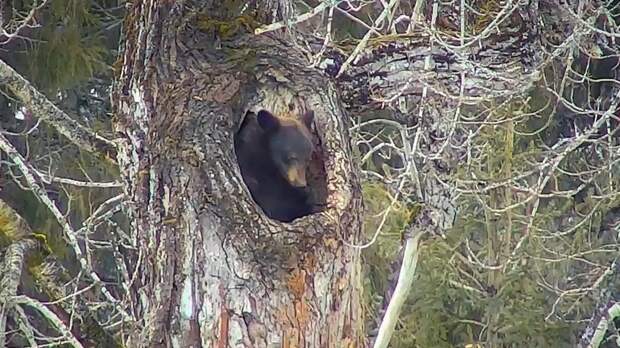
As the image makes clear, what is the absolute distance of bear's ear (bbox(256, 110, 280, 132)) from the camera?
8.34 ft

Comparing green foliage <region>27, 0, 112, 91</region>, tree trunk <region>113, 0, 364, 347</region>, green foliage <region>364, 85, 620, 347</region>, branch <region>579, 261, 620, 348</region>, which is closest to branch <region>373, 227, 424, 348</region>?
tree trunk <region>113, 0, 364, 347</region>

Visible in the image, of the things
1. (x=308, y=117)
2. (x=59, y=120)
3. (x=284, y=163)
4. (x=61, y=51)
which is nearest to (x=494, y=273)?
(x=61, y=51)

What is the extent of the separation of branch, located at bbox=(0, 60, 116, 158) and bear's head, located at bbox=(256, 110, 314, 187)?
439 mm

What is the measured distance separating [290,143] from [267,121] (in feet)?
0.51

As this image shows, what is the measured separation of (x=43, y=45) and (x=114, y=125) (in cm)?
340

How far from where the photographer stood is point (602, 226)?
6.39 meters

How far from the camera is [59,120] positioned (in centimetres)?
267

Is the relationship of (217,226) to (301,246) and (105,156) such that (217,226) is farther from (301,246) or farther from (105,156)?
(105,156)

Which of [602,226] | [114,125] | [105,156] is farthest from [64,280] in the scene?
[602,226]

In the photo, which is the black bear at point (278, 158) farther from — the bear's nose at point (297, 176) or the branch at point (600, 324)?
the branch at point (600, 324)

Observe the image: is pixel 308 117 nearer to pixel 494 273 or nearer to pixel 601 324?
pixel 601 324

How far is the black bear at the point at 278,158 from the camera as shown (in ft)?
8.48

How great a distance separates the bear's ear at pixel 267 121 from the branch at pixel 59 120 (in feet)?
1.33

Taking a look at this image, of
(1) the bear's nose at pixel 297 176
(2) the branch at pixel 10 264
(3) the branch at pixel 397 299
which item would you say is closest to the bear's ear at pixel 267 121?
(1) the bear's nose at pixel 297 176
